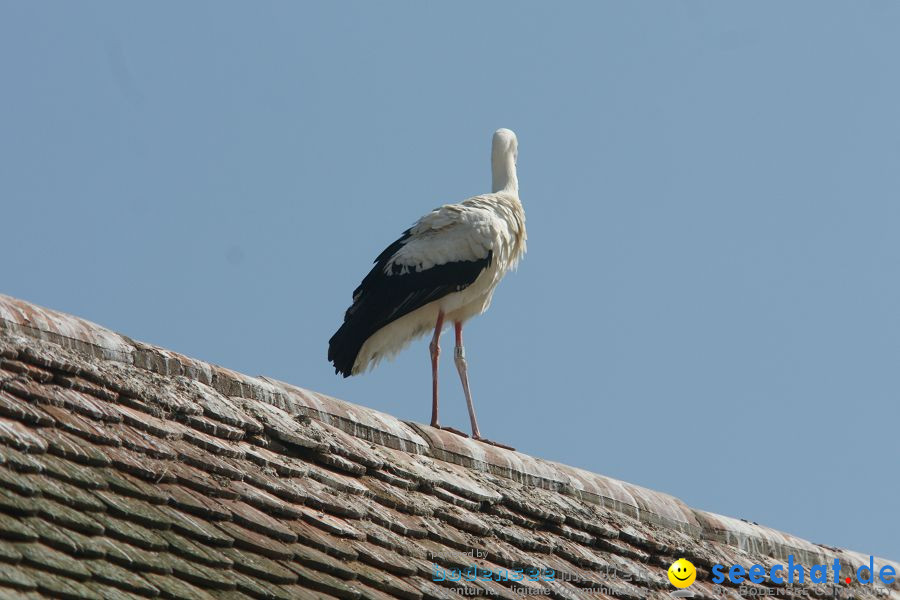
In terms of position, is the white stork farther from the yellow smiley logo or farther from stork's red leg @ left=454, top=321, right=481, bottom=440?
the yellow smiley logo

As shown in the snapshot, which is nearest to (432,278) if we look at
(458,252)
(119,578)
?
(458,252)

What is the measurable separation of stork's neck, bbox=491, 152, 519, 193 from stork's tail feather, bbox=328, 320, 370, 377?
5.42ft

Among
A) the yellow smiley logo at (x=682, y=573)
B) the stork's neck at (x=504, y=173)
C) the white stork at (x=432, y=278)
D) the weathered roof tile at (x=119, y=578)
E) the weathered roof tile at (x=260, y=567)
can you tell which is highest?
the stork's neck at (x=504, y=173)

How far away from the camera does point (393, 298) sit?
9789 mm

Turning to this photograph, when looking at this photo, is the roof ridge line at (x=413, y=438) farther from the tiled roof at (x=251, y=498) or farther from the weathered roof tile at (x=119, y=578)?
the weathered roof tile at (x=119, y=578)

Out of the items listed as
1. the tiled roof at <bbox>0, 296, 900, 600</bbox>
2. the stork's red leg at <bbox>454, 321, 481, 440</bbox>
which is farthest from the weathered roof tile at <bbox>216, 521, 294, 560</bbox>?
the stork's red leg at <bbox>454, 321, 481, 440</bbox>

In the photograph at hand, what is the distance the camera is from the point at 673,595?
5.80 meters

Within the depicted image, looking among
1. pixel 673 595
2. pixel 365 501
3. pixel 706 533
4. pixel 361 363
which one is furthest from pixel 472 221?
pixel 365 501

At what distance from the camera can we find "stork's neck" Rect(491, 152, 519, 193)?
10.7 meters

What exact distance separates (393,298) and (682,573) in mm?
4069

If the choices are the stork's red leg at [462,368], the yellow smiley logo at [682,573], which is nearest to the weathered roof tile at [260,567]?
the yellow smiley logo at [682,573]

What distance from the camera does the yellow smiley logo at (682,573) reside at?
597cm

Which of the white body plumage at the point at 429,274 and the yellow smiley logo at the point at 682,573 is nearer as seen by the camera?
the yellow smiley logo at the point at 682,573

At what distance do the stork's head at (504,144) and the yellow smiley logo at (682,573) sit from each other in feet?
16.8
